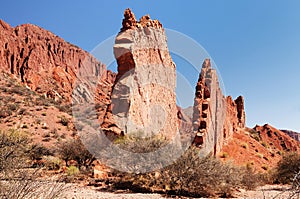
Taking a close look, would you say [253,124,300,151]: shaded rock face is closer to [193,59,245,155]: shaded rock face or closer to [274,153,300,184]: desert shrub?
[193,59,245,155]: shaded rock face

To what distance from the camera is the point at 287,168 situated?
14.9 meters

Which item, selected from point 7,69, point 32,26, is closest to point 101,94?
point 7,69

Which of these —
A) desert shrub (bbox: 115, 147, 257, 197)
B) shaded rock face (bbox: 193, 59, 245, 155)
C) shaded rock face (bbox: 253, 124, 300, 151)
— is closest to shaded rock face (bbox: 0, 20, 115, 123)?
shaded rock face (bbox: 253, 124, 300, 151)

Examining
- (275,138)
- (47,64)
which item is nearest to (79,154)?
(275,138)

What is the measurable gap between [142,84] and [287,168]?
33.6 feet

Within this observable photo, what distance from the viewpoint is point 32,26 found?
70.8m

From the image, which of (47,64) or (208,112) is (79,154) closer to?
(208,112)

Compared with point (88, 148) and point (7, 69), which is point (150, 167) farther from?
point (7, 69)

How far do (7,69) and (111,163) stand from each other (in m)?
49.6

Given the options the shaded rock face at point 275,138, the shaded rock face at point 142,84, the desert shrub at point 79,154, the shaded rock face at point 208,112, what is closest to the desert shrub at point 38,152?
the desert shrub at point 79,154

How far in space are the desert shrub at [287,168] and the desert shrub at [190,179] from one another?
597 cm

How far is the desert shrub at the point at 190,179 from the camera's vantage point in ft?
32.1

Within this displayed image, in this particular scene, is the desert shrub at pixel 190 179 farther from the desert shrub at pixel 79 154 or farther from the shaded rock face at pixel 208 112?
the desert shrub at pixel 79 154

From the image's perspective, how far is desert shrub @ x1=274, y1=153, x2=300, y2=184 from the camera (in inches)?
578
